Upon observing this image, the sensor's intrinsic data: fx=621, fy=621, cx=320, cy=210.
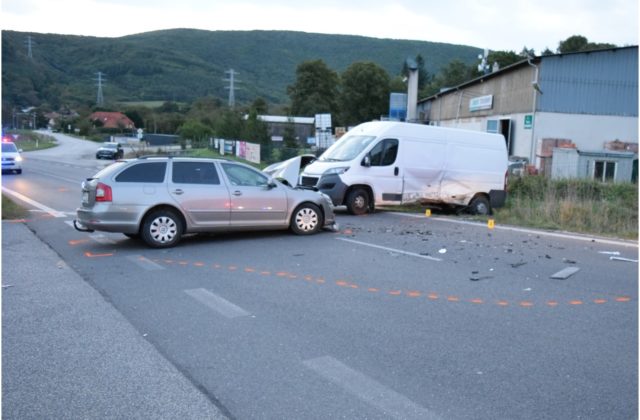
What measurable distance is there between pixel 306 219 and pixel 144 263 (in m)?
3.85

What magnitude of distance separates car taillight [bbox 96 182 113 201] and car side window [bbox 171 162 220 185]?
115cm

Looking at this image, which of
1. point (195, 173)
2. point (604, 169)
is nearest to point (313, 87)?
point (604, 169)

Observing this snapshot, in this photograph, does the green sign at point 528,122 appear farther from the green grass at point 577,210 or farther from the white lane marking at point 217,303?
the white lane marking at point 217,303

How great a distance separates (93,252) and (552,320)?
727 cm

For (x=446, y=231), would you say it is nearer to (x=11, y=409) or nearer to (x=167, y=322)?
(x=167, y=322)

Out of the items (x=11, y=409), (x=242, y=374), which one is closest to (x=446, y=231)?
(x=242, y=374)

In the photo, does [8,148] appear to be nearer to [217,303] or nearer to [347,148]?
[347,148]

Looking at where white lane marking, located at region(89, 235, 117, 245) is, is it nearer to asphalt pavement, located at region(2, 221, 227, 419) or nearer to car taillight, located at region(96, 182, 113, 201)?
car taillight, located at region(96, 182, 113, 201)

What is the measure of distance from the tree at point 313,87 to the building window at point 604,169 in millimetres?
65018

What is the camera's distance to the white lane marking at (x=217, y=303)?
6637 millimetres

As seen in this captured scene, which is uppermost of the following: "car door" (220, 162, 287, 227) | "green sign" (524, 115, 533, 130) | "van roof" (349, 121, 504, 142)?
"green sign" (524, 115, 533, 130)

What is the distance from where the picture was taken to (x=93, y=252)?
10.3 m

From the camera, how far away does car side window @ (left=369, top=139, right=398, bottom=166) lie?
16438 mm

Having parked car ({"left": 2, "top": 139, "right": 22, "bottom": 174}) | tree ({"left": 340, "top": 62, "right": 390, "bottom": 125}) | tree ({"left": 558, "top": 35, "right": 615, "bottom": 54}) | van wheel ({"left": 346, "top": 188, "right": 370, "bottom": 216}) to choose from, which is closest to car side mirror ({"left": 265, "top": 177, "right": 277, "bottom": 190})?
van wheel ({"left": 346, "top": 188, "right": 370, "bottom": 216})
